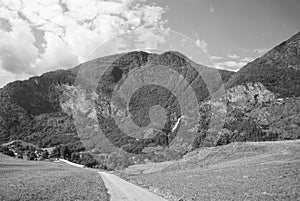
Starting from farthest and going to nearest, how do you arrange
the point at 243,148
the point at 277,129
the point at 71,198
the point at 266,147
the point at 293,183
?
1. the point at 277,129
2. the point at 243,148
3. the point at 266,147
4. the point at 293,183
5. the point at 71,198

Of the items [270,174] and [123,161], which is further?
[123,161]

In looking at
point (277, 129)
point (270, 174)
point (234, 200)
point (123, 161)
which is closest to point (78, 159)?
point (123, 161)

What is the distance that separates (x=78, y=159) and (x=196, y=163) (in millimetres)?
122548

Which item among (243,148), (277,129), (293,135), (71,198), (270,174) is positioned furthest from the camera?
(277,129)

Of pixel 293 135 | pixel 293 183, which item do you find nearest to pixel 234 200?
pixel 293 183

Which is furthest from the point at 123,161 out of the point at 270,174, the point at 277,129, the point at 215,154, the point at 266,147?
the point at 270,174

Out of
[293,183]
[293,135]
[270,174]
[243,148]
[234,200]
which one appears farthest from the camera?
[293,135]

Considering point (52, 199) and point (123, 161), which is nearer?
point (52, 199)

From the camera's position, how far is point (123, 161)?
198 meters

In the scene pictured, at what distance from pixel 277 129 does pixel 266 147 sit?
120 metres

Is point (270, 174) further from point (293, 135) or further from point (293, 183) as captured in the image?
point (293, 135)

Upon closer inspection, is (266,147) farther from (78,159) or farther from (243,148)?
(78,159)

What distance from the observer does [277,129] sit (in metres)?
190

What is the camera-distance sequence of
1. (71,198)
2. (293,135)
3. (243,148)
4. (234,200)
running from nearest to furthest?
(234,200)
(71,198)
(243,148)
(293,135)
